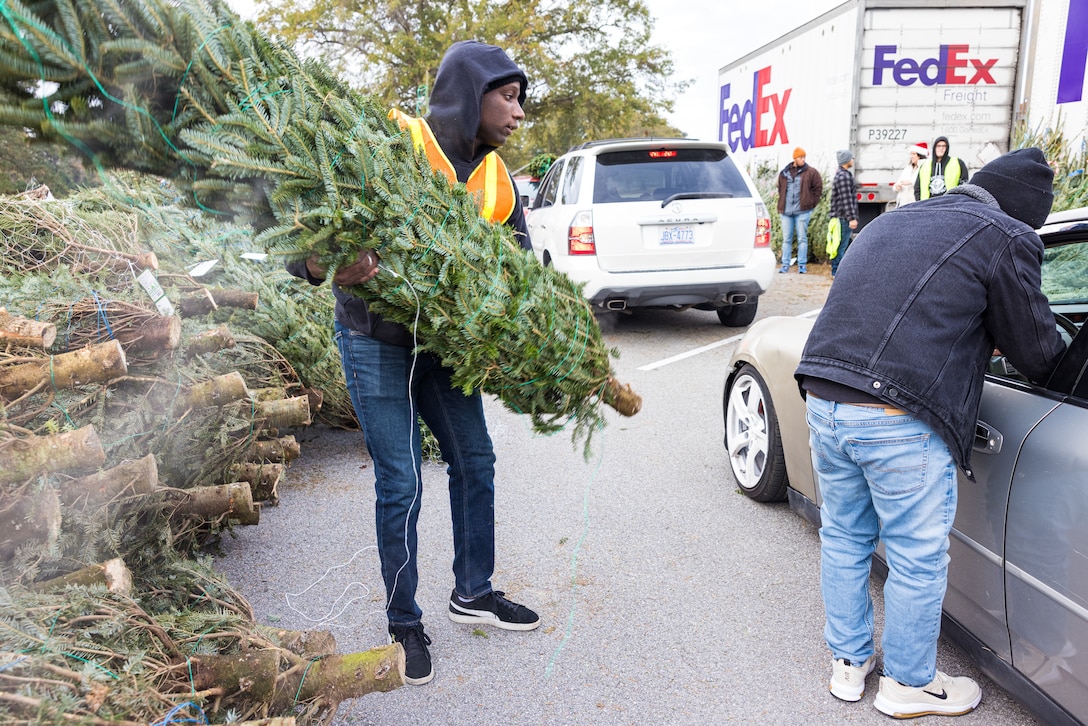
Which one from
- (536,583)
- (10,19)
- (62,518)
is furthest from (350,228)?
(536,583)

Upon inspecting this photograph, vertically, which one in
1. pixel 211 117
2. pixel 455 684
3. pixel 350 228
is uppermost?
pixel 211 117

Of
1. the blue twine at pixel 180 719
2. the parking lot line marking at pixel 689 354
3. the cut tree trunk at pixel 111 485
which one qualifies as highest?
the cut tree trunk at pixel 111 485

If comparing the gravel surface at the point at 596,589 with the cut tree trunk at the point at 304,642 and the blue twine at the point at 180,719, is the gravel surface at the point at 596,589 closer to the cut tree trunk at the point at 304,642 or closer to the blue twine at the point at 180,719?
the cut tree trunk at the point at 304,642

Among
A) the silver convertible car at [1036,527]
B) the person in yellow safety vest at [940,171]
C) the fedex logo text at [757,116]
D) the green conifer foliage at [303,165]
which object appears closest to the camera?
the green conifer foliage at [303,165]

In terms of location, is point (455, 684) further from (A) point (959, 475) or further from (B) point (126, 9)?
(B) point (126, 9)

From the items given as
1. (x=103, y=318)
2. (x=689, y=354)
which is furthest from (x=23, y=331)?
(x=689, y=354)

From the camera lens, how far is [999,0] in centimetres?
1096

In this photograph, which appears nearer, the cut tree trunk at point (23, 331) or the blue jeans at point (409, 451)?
the cut tree trunk at point (23, 331)

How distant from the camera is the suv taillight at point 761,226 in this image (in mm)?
7793

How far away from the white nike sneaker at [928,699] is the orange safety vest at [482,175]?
2103 millimetres

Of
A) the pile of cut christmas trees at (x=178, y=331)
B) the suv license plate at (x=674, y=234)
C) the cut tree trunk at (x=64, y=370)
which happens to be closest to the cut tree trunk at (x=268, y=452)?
the pile of cut christmas trees at (x=178, y=331)

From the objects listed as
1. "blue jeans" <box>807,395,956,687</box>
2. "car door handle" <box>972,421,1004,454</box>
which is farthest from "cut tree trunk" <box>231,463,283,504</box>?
"car door handle" <box>972,421,1004,454</box>

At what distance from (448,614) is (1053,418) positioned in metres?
2.36

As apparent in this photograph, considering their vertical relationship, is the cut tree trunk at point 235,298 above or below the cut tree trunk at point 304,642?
above
